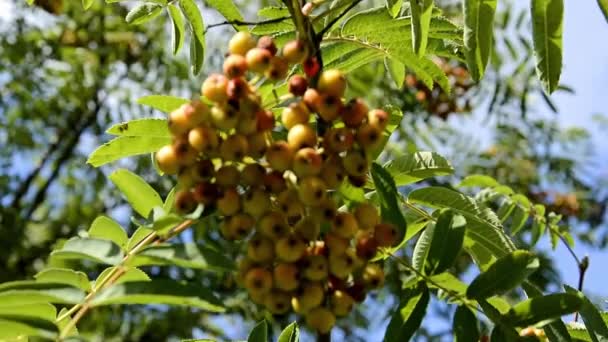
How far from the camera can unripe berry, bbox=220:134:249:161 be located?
108cm

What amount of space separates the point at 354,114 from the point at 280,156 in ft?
0.45

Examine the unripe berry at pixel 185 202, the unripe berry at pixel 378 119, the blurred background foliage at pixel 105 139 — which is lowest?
the blurred background foliage at pixel 105 139

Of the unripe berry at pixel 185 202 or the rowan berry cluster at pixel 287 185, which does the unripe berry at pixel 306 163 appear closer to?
the rowan berry cluster at pixel 287 185

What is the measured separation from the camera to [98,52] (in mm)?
6398

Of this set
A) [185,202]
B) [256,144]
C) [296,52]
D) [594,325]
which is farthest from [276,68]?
[594,325]

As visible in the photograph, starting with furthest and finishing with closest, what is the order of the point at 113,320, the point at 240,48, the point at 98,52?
the point at 98,52
the point at 113,320
the point at 240,48

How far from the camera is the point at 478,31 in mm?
1244

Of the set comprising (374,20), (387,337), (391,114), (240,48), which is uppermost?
(240,48)

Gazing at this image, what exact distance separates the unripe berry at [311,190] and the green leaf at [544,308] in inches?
16.0

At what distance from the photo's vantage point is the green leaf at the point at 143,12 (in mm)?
1698

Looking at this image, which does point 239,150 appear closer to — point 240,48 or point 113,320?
point 240,48

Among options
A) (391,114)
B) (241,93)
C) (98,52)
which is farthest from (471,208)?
(98,52)

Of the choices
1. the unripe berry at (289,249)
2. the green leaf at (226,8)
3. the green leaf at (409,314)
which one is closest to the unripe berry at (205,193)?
the unripe berry at (289,249)

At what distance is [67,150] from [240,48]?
223 inches
